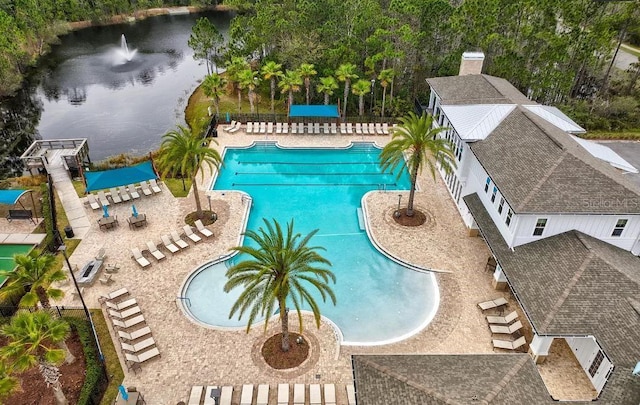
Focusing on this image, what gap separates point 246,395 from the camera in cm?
1927

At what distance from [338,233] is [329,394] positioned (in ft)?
44.2

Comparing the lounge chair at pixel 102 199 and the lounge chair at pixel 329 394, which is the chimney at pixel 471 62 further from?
the lounge chair at pixel 102 199

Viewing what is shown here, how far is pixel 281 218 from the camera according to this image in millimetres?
32594

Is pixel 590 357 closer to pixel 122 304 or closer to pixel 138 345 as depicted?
pixel 138 345

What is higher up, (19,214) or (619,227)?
(619,227)

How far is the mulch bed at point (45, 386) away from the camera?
19.4 m

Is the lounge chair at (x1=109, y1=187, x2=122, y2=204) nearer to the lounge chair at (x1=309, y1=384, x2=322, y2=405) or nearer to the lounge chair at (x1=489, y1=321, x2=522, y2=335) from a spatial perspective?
the lounge chair at (x1=309, y1=384, x2=322, y2=405)

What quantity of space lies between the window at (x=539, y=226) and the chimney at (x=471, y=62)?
23788 millimetres

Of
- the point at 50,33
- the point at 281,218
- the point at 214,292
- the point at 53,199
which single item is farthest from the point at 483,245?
the point at 50,33

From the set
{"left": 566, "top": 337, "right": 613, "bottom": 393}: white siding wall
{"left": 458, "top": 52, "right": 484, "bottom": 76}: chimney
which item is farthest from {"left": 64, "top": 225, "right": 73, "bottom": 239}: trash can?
{"left": 458, "top": 52, "right": 484, "bottom": 76}: chimney

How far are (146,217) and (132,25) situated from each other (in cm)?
8120

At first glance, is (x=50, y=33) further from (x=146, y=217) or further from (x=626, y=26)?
(x=626, y=26)

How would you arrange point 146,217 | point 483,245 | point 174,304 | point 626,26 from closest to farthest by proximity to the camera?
1. point 174,304
2. point 483,245
3. point 146,217
4. point 626,26

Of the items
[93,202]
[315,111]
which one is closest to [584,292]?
[315,111]
